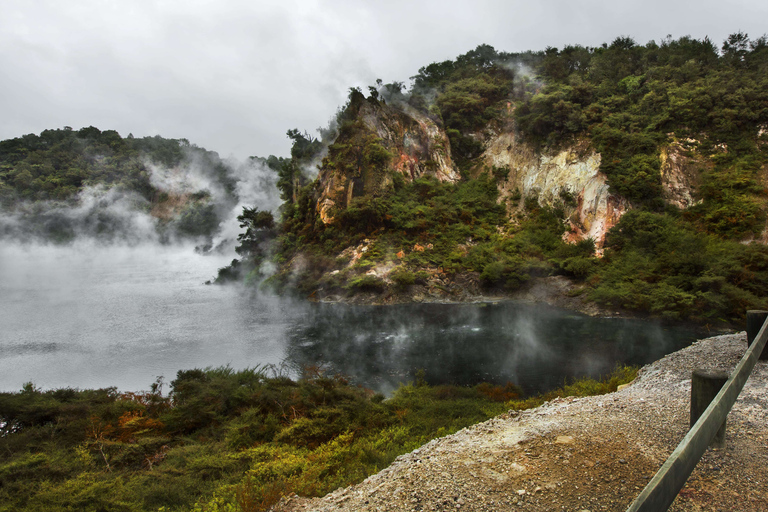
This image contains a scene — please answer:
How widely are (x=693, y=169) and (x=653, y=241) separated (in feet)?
26.1

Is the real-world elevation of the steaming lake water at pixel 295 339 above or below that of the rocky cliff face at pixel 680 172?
below

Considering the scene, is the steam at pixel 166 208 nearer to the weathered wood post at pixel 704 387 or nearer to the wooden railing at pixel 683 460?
the weathered wood post at pixel 704 387

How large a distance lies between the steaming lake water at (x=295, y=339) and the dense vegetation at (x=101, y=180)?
19192 millimetres

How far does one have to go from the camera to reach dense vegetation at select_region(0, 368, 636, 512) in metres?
5.47

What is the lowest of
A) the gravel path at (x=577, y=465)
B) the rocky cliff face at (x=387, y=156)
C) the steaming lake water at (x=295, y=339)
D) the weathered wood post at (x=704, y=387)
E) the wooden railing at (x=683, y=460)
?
the steaming lake water at (x=295, y=339)

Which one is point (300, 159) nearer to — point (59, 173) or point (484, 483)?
point (59, 173)

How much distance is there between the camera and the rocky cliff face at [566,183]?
101 feet

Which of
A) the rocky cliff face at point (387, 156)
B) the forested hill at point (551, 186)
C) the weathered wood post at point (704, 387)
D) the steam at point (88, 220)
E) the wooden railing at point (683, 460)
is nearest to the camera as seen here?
the wooden railing at point (683, 460)

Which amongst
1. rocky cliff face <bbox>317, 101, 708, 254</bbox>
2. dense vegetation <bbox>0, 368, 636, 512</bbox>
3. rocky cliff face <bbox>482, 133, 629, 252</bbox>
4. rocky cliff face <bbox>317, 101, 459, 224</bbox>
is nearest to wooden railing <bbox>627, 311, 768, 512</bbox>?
dense vegetation <bbox>0, 368, 636, 512</bbox>

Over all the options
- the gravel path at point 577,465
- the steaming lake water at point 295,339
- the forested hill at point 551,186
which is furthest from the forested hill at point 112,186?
the gravel path at point 577,465

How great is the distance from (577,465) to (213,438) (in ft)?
25.3

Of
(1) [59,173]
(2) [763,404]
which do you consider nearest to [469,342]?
(2) [763,404]

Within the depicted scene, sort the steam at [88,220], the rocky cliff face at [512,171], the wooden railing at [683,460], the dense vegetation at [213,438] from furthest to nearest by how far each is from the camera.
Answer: the steam at [88,220]
the rocky cliff face at [512,171]
the dense vegetation at [213,438]
the wooden railing at [683,460]

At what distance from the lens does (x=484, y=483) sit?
396 cm
